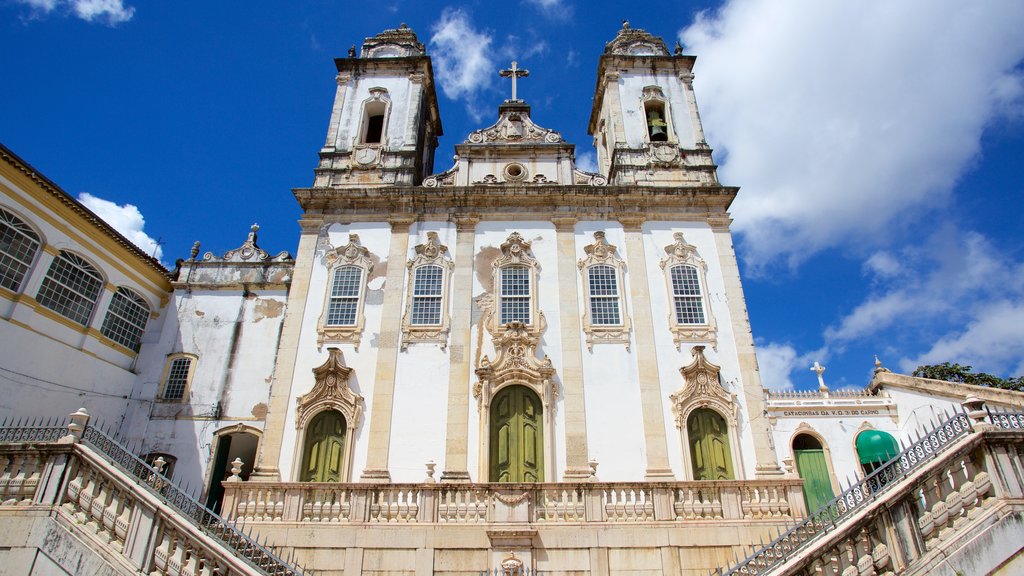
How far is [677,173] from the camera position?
1767 cm

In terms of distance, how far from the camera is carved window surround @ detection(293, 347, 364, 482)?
44.9 feet

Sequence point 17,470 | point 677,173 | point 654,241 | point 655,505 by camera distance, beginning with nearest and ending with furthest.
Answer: point 17,470, point 655,505, point 654,241, point 677,173

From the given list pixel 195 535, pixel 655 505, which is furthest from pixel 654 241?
pixel 195 535

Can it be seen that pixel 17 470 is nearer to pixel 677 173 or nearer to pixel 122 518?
pixel 122 518

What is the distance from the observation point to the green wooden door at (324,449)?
13461mm

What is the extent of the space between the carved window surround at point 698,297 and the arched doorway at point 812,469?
605cm

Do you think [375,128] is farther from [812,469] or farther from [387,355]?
[812,469]

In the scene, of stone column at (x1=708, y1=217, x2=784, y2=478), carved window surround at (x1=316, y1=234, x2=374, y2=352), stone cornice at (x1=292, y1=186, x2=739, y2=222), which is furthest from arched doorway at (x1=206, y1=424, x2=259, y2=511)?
stone column at (x1=708, y1=217, x2=784, y2=478)

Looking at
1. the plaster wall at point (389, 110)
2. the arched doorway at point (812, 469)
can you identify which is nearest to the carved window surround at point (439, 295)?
the plaster wall at point (389, 110)

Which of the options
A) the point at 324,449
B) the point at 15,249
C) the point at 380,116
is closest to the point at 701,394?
the point at 324,449

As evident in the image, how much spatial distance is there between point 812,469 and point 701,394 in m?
6.57

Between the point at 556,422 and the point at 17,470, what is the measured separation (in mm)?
9659

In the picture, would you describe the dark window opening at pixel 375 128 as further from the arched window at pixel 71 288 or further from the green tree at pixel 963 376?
the green tree at pixel 963 376

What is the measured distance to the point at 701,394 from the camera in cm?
1406
